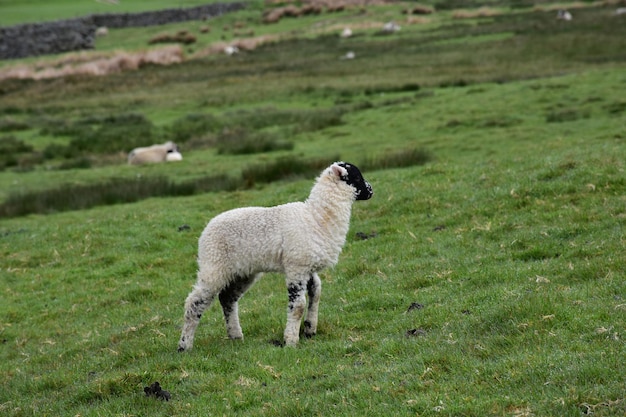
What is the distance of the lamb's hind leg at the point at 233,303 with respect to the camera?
36.2 ft

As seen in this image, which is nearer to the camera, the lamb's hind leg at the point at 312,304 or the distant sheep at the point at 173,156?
the lamb's hind leg at the point at 312,304

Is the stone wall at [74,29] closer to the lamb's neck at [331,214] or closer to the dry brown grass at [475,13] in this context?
the dry brown grass at [475,13]

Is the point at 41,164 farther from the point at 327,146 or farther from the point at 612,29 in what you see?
the point at 612,29

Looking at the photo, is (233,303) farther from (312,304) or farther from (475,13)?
(475,13)


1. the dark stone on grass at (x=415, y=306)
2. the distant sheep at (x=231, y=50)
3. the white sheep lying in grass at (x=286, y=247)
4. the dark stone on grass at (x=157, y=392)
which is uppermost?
the white sheep lying in grass at (x=286, y=247)

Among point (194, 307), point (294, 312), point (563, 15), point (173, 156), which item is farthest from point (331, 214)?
point (563, 15)

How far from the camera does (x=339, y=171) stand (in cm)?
1098

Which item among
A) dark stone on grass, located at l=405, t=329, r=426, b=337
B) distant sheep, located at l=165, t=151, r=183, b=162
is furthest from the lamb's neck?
distant sheep, located at l=165, t=151, r=183, b=162

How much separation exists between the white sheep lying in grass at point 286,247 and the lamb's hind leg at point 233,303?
0.03m

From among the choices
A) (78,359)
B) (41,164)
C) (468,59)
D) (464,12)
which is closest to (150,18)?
(464,12)

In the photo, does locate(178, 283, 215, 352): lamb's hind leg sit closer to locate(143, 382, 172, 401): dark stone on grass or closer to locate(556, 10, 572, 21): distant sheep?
locate(143, 382, 172, 401): dark stone on grass

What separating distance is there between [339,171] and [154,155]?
21.5m

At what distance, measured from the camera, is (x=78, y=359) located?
11672 millimetres

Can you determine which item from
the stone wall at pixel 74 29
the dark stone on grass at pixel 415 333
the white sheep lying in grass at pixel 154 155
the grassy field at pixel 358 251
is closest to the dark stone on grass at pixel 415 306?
the grassy field at pixel 358 251
